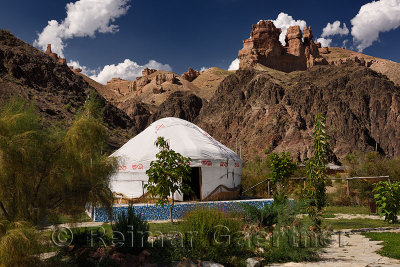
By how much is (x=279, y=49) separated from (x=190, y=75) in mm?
33203

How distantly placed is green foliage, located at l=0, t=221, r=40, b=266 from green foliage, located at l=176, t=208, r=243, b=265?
2.12m

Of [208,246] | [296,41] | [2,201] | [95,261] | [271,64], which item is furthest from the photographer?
[296,41]

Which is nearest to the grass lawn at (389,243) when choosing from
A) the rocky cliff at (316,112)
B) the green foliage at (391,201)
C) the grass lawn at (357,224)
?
the grass lawn at (357,224)

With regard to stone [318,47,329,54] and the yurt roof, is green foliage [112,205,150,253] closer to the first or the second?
the yurt roof

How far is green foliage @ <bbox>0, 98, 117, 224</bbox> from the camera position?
4227 mm

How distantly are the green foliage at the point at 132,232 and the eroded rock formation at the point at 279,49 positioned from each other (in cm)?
10063

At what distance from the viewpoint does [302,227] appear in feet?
20.3

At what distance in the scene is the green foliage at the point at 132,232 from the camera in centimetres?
529

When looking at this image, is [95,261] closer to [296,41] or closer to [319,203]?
[319,203]

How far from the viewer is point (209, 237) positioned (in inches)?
211

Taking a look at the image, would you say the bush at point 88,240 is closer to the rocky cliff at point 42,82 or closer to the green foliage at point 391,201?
the green foliage at point 391,201

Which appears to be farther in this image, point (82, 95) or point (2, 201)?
point (82, 95)

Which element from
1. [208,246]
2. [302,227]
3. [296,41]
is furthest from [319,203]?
[296,41]

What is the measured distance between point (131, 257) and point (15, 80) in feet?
99.2
